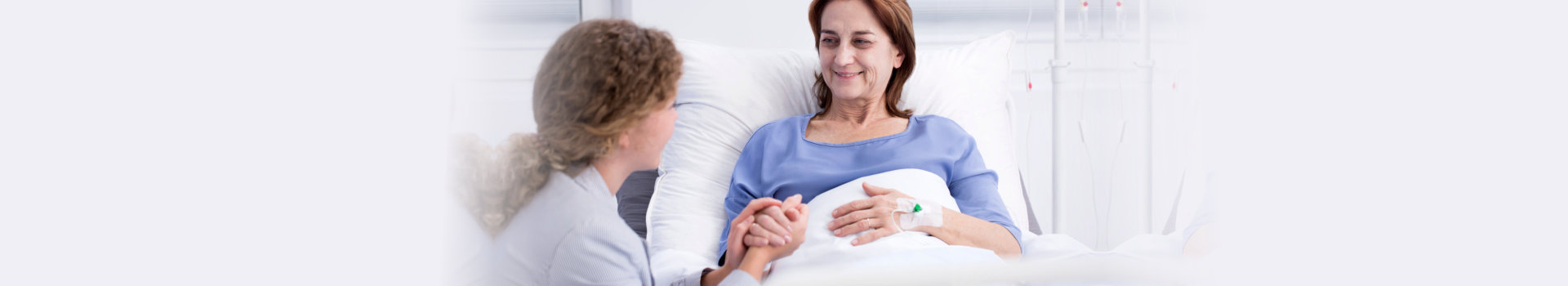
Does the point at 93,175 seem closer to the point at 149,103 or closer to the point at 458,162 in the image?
the point at 149,103

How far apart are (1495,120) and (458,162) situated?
68 cm

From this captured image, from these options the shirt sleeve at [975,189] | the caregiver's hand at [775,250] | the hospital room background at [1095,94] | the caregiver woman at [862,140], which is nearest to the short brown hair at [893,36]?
the caregiver woman at [862,140]

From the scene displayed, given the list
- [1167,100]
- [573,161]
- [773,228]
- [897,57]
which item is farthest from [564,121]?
[897,57]

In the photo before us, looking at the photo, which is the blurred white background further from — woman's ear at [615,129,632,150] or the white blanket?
the white blanket

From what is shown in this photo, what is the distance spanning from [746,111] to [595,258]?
110 centimetres

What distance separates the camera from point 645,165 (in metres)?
0.63

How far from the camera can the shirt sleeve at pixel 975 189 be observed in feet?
4.61

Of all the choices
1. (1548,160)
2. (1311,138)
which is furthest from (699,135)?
(1548,160)

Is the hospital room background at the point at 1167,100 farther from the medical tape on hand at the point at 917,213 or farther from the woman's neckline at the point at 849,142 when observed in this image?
the woman's neckline at the point at 849,142

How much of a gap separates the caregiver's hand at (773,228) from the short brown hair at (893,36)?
2.15ft

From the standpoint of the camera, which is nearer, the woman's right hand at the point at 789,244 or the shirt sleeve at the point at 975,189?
the woman's right hand at the point at 789,244

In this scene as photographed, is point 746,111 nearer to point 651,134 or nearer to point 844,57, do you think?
point 844,57

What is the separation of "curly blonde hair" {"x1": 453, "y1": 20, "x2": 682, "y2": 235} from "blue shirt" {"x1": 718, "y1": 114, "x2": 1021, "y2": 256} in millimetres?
820

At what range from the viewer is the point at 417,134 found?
0.52 m
